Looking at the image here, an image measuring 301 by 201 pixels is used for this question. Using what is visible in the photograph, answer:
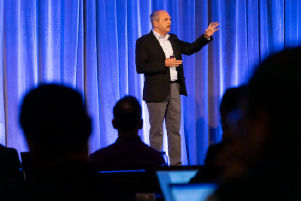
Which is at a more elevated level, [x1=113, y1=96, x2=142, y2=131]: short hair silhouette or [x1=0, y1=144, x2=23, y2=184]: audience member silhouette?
[x1=113, y1=96, x2=142, y2=131]: short hair silhouette

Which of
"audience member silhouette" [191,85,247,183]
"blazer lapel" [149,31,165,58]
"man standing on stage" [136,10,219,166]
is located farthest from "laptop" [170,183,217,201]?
"blazer lapel" [149,31,165,58]

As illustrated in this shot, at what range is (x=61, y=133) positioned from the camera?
3.19 feet

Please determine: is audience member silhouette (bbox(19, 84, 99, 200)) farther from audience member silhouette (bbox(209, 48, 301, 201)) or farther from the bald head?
the bald head

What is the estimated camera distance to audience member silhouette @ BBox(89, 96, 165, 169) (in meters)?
1.99

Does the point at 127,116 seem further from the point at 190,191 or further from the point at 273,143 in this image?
the point at 273,143

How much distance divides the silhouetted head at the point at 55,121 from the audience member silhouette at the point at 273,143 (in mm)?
530

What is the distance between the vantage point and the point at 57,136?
0.97m

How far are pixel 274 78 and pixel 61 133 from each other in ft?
1.95

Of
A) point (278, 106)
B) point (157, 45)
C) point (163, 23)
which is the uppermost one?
point (163, 23)

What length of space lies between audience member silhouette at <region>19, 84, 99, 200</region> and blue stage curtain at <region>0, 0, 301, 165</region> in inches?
135

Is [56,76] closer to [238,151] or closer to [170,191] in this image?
[170,191]

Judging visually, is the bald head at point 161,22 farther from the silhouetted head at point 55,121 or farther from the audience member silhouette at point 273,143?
the audience member silhouette at point 273,143

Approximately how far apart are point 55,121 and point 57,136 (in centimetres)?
4

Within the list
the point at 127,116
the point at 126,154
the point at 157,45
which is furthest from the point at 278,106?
the point at 157,45
